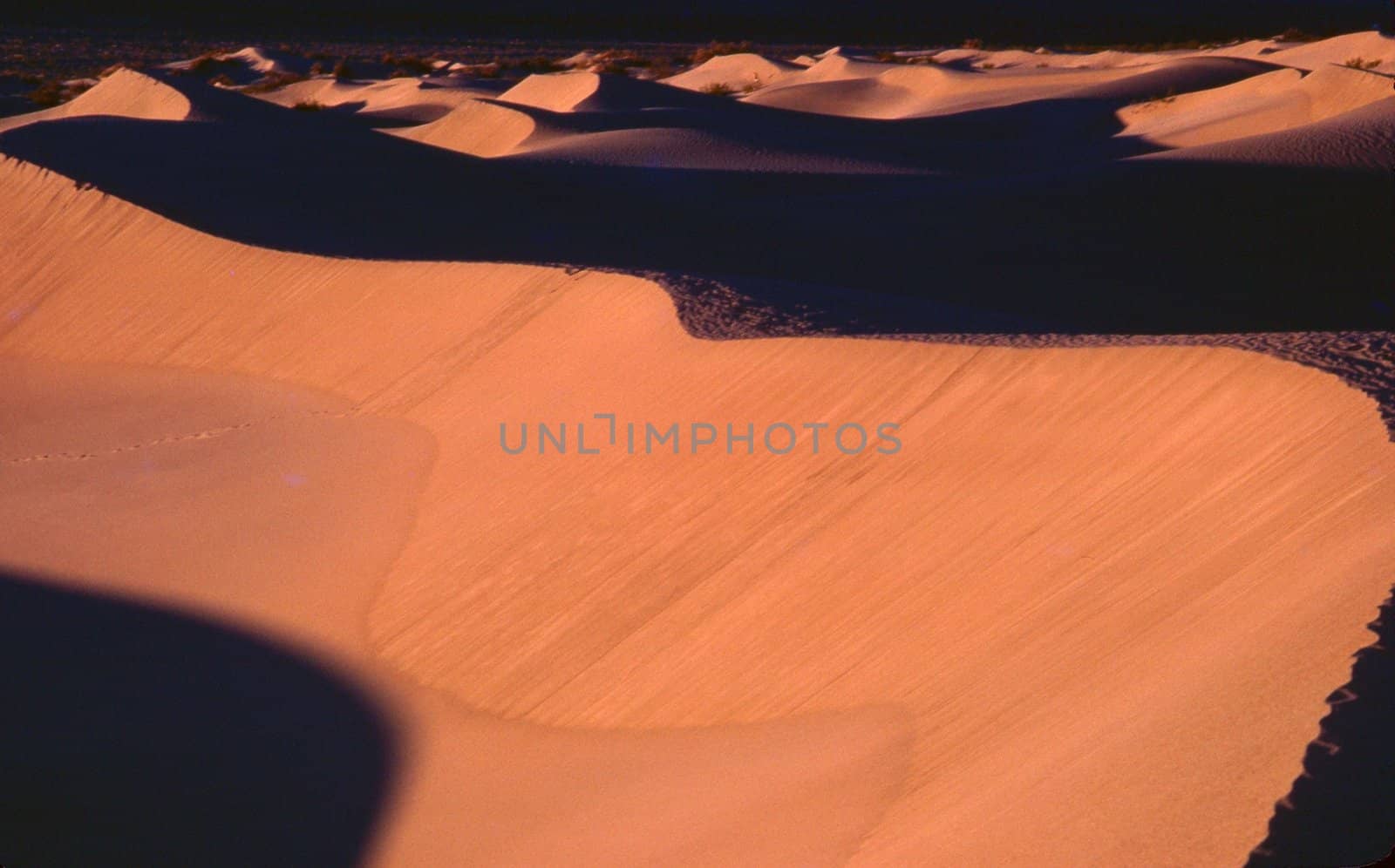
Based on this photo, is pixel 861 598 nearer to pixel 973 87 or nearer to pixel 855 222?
pixel 855 222

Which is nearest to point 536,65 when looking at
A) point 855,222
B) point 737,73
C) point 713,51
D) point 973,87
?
point 713,51

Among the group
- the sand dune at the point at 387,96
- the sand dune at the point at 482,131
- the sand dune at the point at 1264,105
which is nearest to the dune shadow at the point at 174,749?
the sand dune at the point at 482,131

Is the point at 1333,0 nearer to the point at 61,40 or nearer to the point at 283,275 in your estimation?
the point at 61,40

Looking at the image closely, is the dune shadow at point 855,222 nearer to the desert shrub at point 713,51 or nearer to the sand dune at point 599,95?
the sand dune at point 599,95

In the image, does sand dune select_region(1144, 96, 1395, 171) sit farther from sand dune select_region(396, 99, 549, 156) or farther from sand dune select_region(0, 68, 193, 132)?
sand dune select_region(0, 68, 193, 132)

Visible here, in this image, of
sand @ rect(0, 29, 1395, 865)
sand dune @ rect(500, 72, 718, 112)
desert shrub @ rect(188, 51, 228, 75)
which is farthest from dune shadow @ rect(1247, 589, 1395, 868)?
desert shrub @ rect(188, 51, 228, 75)

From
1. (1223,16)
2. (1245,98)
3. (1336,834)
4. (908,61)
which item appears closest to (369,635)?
(1336,834)

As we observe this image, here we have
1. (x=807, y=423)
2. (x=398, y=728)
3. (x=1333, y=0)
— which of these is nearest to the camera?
(x=398, y=728)
